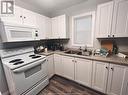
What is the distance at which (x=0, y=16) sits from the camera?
52.1 inches

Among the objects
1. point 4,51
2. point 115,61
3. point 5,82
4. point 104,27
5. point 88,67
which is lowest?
point 5,82

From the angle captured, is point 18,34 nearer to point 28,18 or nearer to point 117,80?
point 28,18

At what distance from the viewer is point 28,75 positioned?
1.48 meters

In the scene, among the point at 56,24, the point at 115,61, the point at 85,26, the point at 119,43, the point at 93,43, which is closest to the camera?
the point at 115,61

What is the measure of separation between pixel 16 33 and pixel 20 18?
44 cm

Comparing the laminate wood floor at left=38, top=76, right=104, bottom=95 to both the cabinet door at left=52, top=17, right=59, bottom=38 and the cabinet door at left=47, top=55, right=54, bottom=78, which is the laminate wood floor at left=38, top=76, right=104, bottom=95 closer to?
the cabinet door at left=47, top=55, right=54, bottom=78

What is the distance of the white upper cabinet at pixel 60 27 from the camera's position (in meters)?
2.29

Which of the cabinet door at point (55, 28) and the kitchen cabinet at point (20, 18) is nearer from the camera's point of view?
the kitchen cabinet at point (20, 18)

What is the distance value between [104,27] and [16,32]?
1985 millimetres

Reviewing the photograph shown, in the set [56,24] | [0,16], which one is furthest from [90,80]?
[0,16]

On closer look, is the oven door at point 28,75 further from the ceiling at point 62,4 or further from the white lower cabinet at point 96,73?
the ceiling at point 62,4

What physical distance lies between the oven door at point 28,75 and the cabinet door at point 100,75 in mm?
1319

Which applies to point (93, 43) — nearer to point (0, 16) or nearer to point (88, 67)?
point (88, 67)

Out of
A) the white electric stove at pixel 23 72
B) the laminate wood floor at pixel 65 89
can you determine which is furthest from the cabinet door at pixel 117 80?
the white electric stove at pixel 23 72
